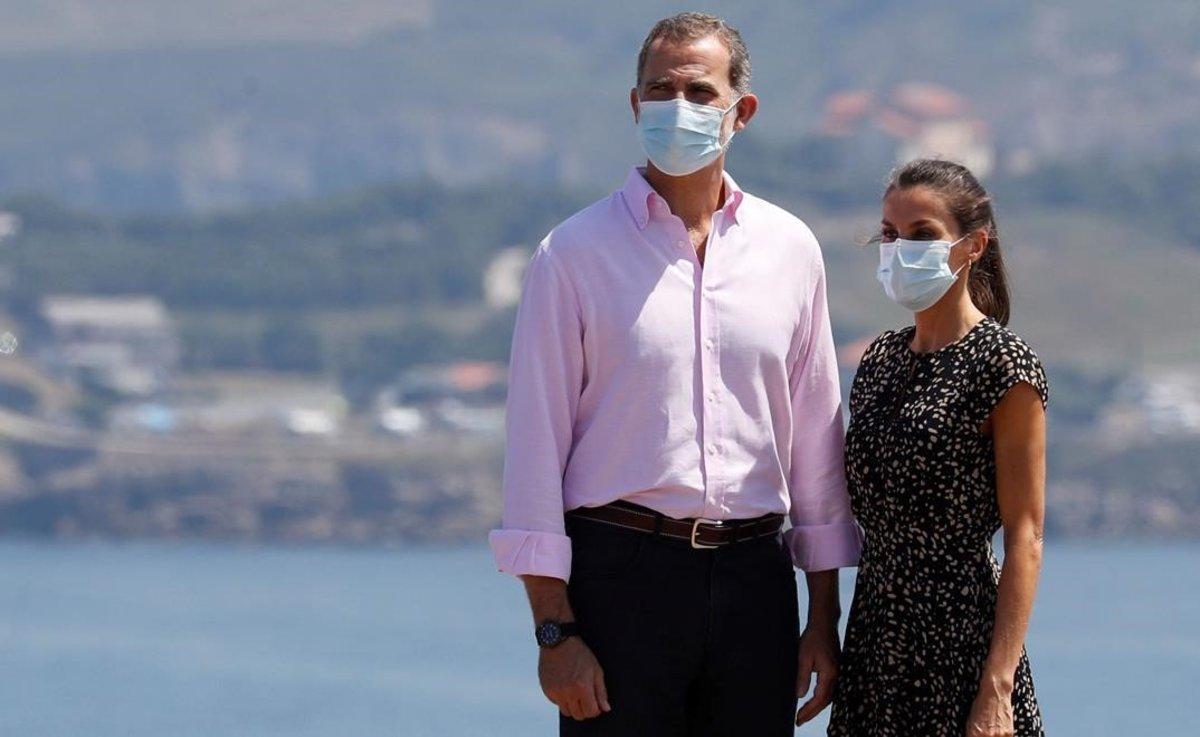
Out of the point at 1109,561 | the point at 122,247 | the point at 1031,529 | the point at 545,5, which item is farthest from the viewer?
the point at 545,5

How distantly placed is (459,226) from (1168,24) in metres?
72.1

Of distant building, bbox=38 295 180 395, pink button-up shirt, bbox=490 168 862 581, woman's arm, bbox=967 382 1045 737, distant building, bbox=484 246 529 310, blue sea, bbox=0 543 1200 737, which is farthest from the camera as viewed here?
distant building, bbox=484 246 529 310

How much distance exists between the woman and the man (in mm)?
148

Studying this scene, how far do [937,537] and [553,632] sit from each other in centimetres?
58

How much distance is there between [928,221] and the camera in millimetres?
3172

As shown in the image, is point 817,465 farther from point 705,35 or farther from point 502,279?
point 502,279

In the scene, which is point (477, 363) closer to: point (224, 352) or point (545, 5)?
point (224, 352)

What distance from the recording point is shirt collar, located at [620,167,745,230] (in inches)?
126

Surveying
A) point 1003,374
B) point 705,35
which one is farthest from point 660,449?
point 705,35

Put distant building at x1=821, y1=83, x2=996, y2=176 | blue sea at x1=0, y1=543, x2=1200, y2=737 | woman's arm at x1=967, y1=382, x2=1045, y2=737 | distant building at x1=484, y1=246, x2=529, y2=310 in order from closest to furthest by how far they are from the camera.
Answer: woman's arm at x1=967, y1=382, x2=1045, y2=737
blue sea at x1=0, y1=543, x2=1200, y2=737
distant building at x1=484, y1=246, x2=529, y2=310
distant building at x1=821, y1=83, x2=996, y2=176

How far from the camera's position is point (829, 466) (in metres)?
3.28

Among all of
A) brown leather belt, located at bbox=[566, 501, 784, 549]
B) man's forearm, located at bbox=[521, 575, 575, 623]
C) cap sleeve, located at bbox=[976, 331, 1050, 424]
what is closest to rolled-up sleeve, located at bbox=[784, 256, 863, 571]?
brown leather belt, located at bbox=[566, 501, 784, 549]

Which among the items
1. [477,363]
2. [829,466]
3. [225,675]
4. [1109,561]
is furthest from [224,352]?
[829,466]

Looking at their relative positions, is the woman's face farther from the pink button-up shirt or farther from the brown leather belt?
the brown leather belt
